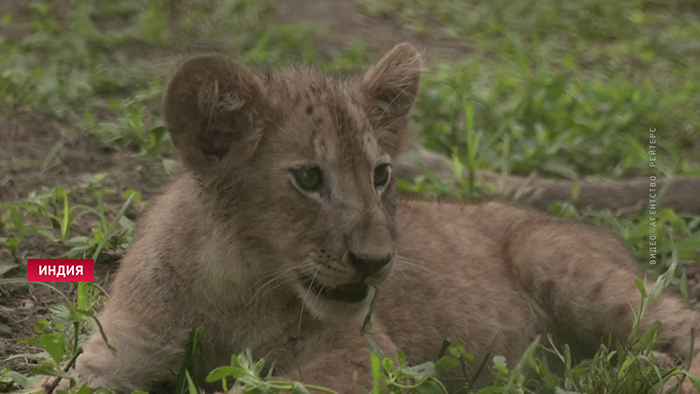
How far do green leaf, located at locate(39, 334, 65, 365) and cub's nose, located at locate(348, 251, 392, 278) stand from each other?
1.08m

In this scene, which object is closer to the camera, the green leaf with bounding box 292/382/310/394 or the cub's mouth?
the green leaf with bounding box 292/382/310/394

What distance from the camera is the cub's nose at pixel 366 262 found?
3.90 meters

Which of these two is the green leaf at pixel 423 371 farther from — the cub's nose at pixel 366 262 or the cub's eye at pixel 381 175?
the cub's eye at pixel 381 175

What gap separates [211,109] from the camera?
416 cm

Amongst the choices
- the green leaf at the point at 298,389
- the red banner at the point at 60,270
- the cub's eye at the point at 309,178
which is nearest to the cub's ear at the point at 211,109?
the cub's eye at the point at 309,178

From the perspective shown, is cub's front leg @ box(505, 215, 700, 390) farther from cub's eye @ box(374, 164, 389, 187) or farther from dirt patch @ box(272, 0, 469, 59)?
dirt patch @ box(272, 0, 469, 59)

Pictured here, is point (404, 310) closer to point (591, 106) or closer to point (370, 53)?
point (591, 106)

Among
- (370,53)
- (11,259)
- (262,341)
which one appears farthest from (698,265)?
(370,53)

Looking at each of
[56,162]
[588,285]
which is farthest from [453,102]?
[588,285]

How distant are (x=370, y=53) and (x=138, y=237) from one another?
5.22 meters

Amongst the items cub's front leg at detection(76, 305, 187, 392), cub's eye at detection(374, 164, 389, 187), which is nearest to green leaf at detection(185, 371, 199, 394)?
cub's front leg at detection(76, 305, 187, 392)

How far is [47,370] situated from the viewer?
3.79 meters

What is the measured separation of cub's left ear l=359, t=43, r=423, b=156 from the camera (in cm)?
473

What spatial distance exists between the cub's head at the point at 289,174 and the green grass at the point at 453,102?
36cm
